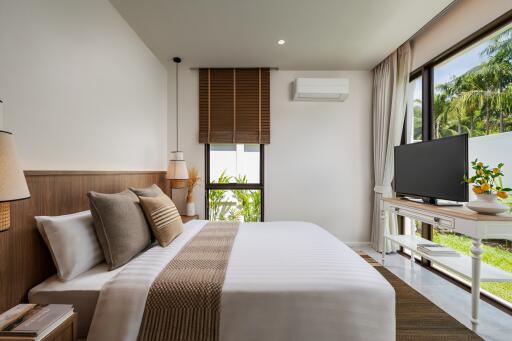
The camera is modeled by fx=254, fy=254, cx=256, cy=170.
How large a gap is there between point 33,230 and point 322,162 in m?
3.34

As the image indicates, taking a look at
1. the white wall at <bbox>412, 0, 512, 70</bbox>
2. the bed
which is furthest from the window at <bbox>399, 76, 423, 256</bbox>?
the bed

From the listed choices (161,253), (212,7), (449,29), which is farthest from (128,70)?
(449,29)

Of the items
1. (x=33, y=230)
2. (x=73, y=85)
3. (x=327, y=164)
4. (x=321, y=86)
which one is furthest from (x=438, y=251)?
(x=73, y=85)

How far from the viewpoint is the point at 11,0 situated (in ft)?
4.57

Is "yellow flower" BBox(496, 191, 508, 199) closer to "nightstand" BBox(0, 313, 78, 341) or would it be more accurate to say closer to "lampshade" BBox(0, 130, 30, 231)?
"nightstand" BBox(0, 313, 78, 341)

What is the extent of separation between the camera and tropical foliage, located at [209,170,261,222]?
12.8 ft

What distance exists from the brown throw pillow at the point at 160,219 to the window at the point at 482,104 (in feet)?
Answer: 8.87

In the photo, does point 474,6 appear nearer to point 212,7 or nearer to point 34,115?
point 212,7

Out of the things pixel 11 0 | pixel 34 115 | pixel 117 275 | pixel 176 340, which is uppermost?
pixel 11 0

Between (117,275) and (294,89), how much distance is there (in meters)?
3.20

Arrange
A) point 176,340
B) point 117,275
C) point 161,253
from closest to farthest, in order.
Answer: point 176,340, point 117,275, point 161,253

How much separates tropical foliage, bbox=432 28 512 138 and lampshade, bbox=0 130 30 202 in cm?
319

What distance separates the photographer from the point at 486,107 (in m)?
2.29

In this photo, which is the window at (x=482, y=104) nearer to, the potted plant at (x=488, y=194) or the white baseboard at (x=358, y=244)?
→ the potted plant at (x=488, y=194)
